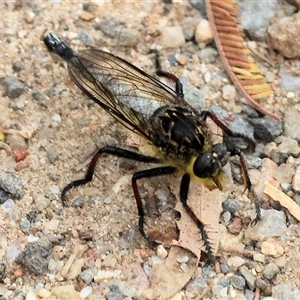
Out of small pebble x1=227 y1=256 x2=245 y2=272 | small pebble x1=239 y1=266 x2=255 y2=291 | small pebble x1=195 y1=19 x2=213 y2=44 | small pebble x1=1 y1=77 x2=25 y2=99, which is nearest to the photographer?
small pebble x1=239 y1=266 x2=255 y2=291

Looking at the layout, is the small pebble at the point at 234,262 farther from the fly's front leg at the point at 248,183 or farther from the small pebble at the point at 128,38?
the small pebble at the point at 128,38

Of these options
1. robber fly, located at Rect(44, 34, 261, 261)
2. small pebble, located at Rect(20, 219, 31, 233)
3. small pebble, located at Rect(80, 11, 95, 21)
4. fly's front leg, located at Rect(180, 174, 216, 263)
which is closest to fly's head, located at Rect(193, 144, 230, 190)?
robber fly, located at Rect(44, 34, 261, 261)

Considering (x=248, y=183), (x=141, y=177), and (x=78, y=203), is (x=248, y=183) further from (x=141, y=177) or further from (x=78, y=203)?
(x=78, y=203)

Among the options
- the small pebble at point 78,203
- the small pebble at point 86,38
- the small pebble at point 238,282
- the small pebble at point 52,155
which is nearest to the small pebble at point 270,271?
the small pebble at point 238,282

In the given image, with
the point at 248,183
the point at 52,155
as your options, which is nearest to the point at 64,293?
the point at 52,155

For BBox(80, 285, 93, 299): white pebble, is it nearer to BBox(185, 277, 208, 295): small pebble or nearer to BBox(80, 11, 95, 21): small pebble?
BBox(185, 277, 208, 295): small pebble

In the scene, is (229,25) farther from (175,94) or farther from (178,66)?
(175,94)

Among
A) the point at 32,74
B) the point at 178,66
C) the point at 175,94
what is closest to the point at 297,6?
the point at 178,66
